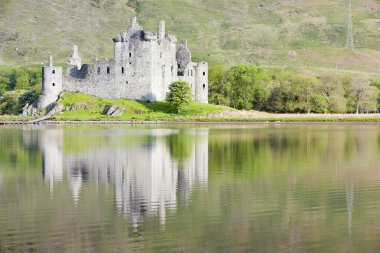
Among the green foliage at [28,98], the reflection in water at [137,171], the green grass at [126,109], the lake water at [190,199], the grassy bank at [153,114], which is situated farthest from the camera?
the green foliage at [28,98]

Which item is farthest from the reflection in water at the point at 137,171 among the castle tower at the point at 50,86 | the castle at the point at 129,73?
the castle tower at the point at 50,86

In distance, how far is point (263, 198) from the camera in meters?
32.8

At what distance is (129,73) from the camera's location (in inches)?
4188

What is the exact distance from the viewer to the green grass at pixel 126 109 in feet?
335

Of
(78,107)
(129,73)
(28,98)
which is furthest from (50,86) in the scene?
(129,73)

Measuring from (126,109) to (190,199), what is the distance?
236ft

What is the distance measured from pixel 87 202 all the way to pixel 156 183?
659 cm

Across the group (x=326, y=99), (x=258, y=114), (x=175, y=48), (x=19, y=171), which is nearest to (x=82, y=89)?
(x=175, y=48)

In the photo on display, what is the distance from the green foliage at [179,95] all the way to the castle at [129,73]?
3.97 m

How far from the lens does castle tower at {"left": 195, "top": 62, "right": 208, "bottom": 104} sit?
4368 inches

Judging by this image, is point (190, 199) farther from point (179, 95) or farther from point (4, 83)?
point (4, 83)

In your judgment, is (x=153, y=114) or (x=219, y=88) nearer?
(x=153, y=114)

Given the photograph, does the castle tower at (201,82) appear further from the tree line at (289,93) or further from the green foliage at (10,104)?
the green foliage at (10,104)

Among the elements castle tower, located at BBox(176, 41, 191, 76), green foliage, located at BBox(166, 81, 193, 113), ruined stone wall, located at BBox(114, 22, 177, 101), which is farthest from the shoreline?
castle tower, located at BBox(176, 41, 191, 76)
